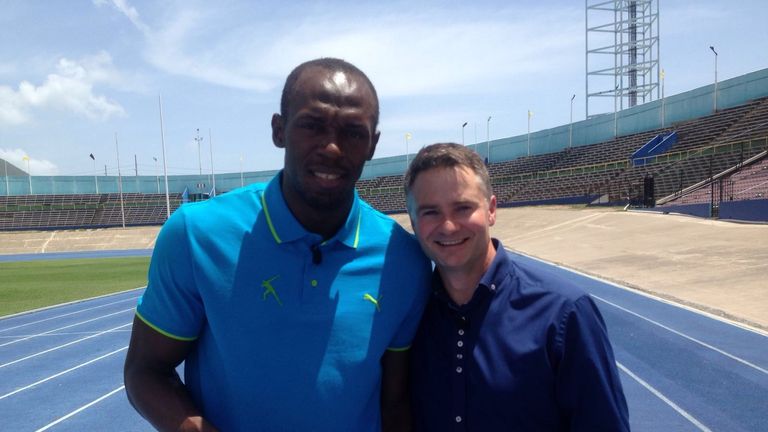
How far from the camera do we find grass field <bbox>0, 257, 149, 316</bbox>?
13.9 m

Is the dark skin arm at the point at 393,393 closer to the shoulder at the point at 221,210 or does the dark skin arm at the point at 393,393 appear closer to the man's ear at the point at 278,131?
the shoulder at the point at 221,210

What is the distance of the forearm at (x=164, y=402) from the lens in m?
1.57

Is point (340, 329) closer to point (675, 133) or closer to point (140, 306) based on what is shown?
point (140, 306)

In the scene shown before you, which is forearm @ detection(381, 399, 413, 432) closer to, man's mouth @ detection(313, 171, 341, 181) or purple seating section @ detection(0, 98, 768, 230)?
man's mouth @ detection(313, 171, 341, 181)

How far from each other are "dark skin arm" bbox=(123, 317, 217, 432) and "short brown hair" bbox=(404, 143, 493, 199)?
909mm

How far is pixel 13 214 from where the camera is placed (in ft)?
169

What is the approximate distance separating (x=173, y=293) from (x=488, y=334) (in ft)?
3.16

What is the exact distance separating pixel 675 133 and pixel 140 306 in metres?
40.4

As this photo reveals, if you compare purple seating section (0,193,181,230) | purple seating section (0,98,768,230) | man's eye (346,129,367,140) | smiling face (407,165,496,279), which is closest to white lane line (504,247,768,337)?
smiling face (407,165,496,279)

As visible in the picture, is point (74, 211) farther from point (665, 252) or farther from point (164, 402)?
point (164, 402)

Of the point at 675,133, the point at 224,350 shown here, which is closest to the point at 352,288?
the point at 224,350

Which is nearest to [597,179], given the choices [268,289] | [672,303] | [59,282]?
[672,303]

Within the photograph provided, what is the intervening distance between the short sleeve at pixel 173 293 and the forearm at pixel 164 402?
0.49ft

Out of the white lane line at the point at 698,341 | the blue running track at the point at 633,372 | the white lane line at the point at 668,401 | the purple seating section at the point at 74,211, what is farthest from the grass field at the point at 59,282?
the purple seating section at the point at 74,211
